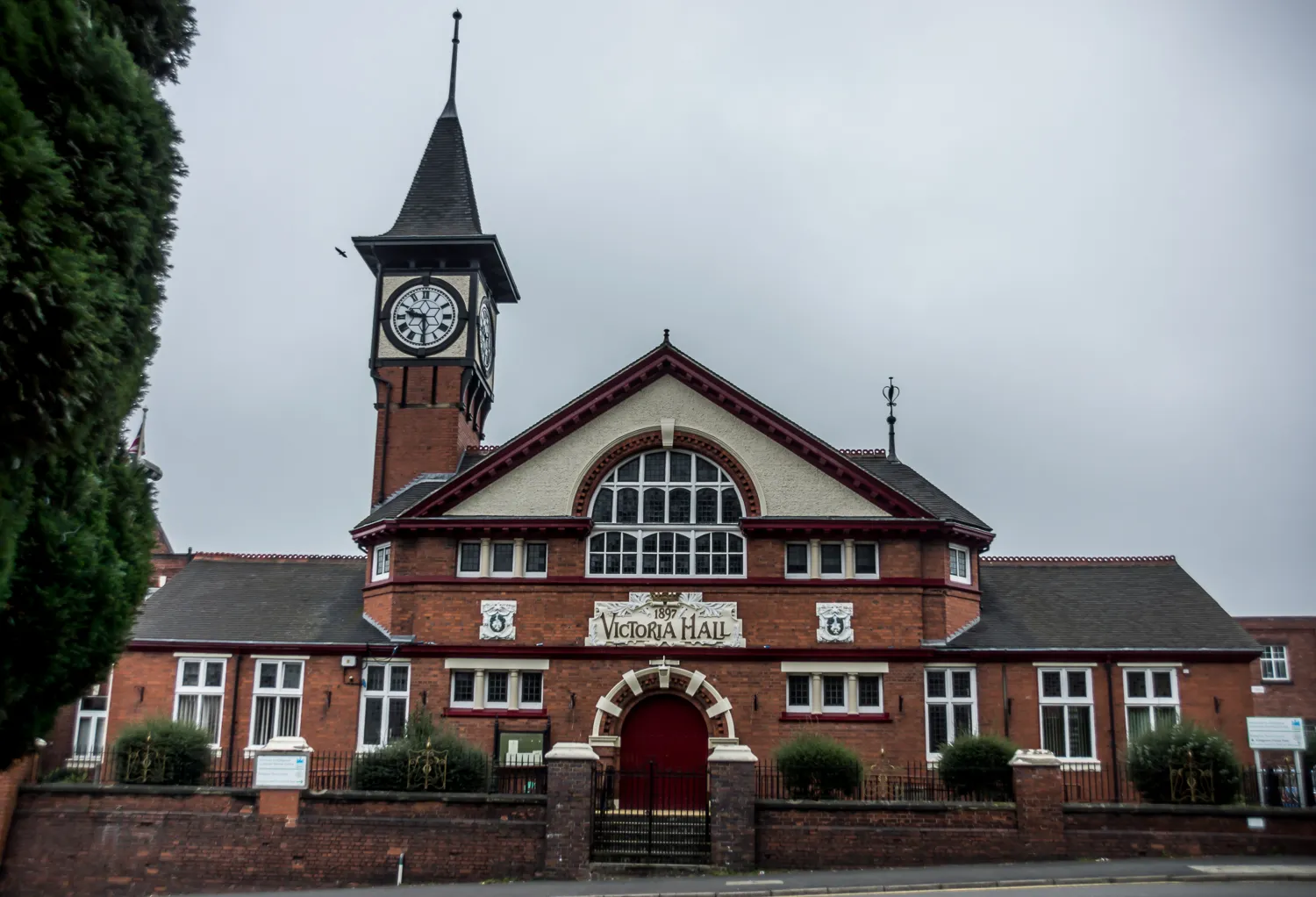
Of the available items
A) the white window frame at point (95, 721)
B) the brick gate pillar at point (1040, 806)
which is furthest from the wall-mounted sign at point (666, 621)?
the white window frame at point (95, 721)

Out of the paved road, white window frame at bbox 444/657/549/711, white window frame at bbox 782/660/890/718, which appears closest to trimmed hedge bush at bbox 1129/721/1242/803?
the paved road

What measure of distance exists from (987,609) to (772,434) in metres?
6.80

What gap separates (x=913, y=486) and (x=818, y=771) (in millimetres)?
9885

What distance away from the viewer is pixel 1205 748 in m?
21.7

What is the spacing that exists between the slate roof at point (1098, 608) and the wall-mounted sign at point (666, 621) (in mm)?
5115

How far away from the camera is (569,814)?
66.7 feet

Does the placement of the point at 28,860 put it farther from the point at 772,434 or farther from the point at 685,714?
the point at 772,434

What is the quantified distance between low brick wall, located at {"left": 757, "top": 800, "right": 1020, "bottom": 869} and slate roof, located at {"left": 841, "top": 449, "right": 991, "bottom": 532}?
27.9 ft

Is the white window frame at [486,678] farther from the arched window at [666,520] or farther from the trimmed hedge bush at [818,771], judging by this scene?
the trimmed hedge bush at [818,771]

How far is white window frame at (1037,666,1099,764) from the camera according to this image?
89.9 feet

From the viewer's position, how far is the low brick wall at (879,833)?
2055 centimetres

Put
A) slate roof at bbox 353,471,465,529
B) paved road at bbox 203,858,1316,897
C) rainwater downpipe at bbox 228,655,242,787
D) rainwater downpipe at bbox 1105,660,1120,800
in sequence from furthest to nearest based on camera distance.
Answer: slate roof at bbox 353,471,465,529
rainwater downpipe at bbox 228,655,242,787
rainwater downpipe at bbox 1105,660,1120,800
paved road at bbox 203,858,1316,897

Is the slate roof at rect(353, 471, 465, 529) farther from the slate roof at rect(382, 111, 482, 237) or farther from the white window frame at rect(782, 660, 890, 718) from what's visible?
the white window frame at rect(782, 660, 890, 718)

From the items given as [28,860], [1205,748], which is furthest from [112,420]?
[1205,748]
